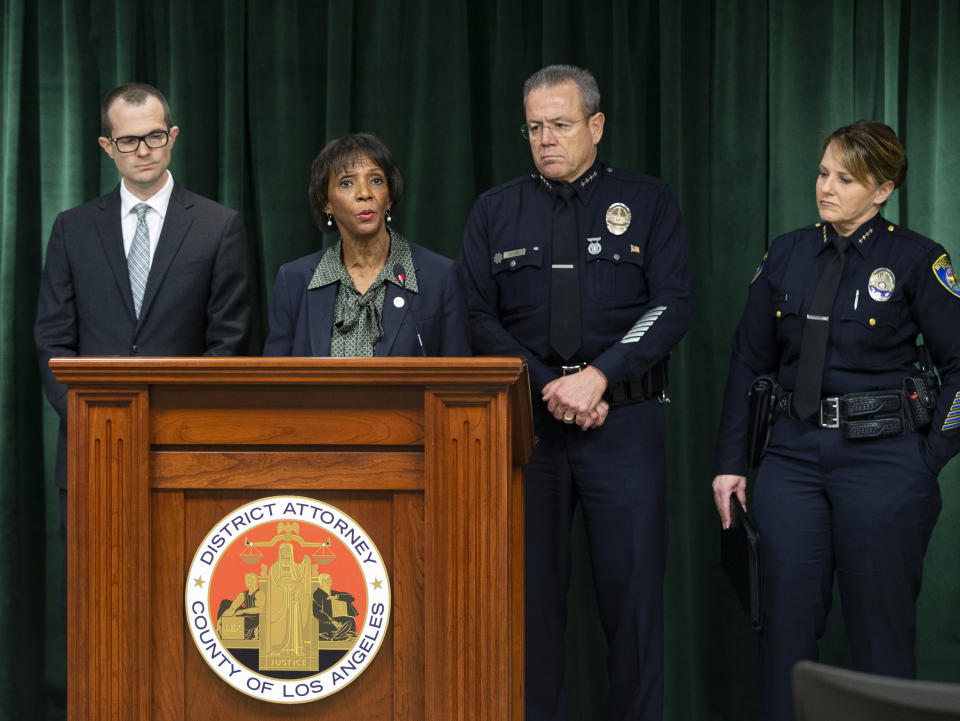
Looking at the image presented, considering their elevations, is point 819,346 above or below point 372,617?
above

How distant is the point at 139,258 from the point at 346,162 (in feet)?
2.12

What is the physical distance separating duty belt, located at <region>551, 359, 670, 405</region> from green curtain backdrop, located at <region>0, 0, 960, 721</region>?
0.69 m

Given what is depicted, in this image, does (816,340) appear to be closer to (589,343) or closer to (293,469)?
(589,343)

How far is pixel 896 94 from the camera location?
3.44 metres

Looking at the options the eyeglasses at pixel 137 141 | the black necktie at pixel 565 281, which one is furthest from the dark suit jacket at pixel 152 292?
the black necktie at pixel 565 281

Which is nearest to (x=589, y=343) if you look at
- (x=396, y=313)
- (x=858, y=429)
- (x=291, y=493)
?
(x=396, y=313)

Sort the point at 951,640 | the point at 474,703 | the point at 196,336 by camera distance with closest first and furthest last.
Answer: the point at 474,703 < the point at 196,336 < the point at 951,640

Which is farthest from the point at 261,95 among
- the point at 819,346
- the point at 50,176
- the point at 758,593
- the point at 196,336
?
the point at 758,593

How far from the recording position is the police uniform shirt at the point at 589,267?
2.79 metres

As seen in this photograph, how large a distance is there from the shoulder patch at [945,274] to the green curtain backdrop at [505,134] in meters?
0.80

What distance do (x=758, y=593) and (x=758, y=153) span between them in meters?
1.50

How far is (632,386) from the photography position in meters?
2.78

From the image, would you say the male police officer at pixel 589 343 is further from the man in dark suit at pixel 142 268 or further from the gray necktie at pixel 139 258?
the gray necktie at pixel 139 258

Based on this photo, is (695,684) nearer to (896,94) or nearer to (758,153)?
(758,153)
